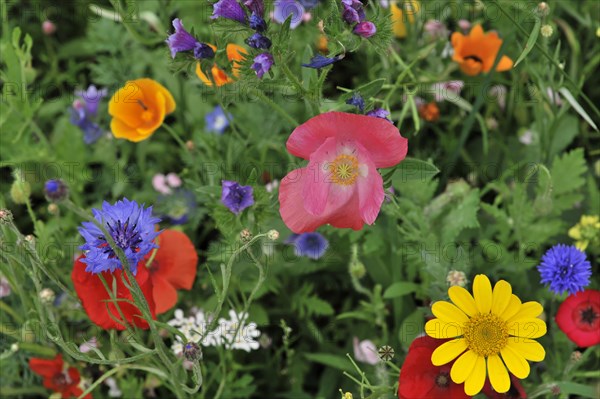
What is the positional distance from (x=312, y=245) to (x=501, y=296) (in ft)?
1.84

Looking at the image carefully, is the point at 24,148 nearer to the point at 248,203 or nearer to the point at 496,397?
the point at 248,203

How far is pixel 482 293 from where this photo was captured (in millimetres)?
1278

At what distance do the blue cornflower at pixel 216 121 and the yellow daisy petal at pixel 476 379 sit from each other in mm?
941

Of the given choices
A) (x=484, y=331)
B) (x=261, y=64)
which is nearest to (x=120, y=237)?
(x=261, y=64)

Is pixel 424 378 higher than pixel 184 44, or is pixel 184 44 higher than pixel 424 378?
pixel 184 44

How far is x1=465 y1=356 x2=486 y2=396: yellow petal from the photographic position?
1254 millimetres

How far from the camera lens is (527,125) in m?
2.08

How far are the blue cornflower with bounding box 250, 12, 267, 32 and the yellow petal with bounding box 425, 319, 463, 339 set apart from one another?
0.55 metres

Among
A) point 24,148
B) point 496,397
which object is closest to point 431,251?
point 496,397

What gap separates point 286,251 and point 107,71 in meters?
0.71

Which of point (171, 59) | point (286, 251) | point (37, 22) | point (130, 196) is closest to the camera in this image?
point (171, 59)

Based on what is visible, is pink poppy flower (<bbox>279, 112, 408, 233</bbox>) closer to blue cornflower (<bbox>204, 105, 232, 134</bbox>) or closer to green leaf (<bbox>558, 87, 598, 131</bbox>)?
green leaf (<bbox>558, 87, 598, 131</bbox>)

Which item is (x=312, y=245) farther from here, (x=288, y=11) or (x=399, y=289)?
(x=288, y=11)

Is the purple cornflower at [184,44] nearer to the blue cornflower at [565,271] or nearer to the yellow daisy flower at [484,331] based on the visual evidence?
the yellow daisy flower at [484,331]
